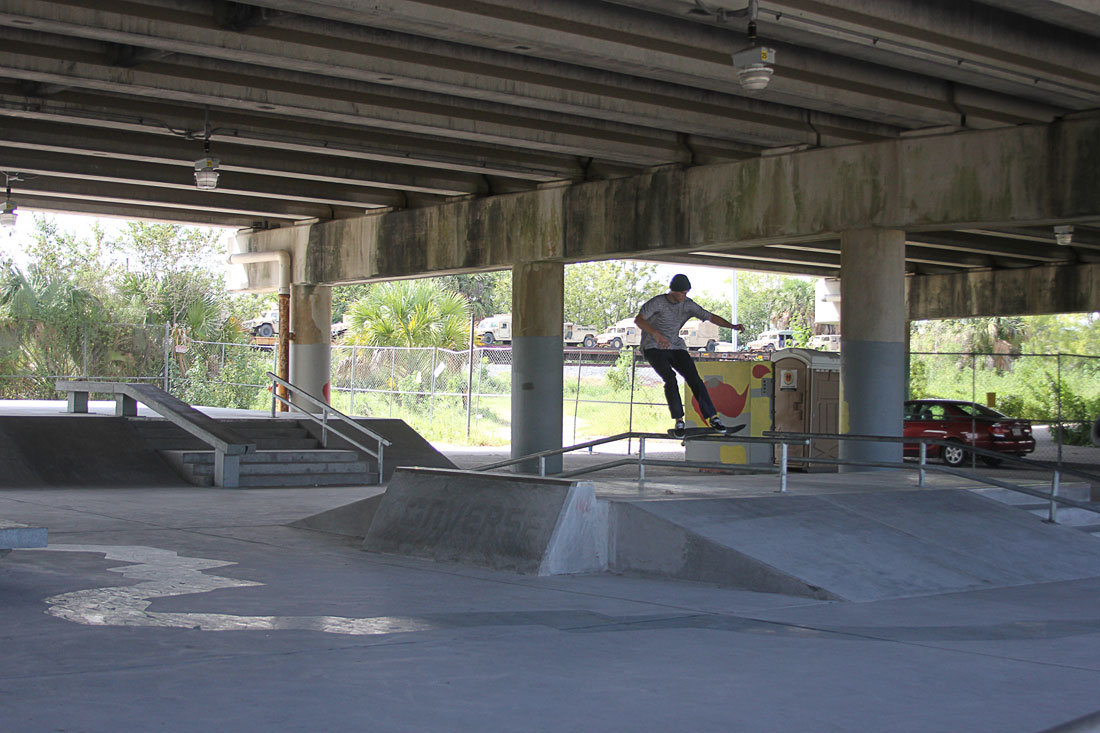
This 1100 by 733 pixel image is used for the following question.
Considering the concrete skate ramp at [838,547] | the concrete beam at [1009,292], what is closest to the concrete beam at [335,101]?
the concrete skate ramp at [838,547]

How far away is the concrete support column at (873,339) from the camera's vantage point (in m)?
17.9

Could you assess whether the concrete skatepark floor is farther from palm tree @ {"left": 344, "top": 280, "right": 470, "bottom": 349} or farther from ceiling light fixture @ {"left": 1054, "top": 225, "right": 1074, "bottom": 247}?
palm tree @ {"left": 344, "top": 280, "right": 470, "bottom": 349}

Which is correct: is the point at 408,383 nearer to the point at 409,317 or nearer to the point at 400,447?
the point at 409,317

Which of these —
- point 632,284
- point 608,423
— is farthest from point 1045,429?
point 632,284

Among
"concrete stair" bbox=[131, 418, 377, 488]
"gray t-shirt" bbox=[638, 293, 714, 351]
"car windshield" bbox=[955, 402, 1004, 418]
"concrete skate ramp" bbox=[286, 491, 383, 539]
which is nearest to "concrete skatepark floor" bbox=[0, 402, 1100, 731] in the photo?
"concrete skate ramp" bbox=[286, 491, 383, 539]

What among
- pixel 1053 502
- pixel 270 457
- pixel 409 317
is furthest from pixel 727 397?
pixel 409 317

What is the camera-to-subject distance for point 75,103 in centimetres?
1716

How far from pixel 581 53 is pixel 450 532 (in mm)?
6562

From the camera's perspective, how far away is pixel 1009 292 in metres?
32.4

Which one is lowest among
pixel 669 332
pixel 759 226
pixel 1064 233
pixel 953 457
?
pixel 953 457

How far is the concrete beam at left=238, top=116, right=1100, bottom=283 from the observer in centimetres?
1625

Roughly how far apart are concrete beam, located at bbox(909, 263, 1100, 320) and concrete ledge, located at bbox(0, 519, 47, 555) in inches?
1156

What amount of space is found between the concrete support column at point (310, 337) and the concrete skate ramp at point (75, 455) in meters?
8.66

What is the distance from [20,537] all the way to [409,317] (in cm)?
3431
